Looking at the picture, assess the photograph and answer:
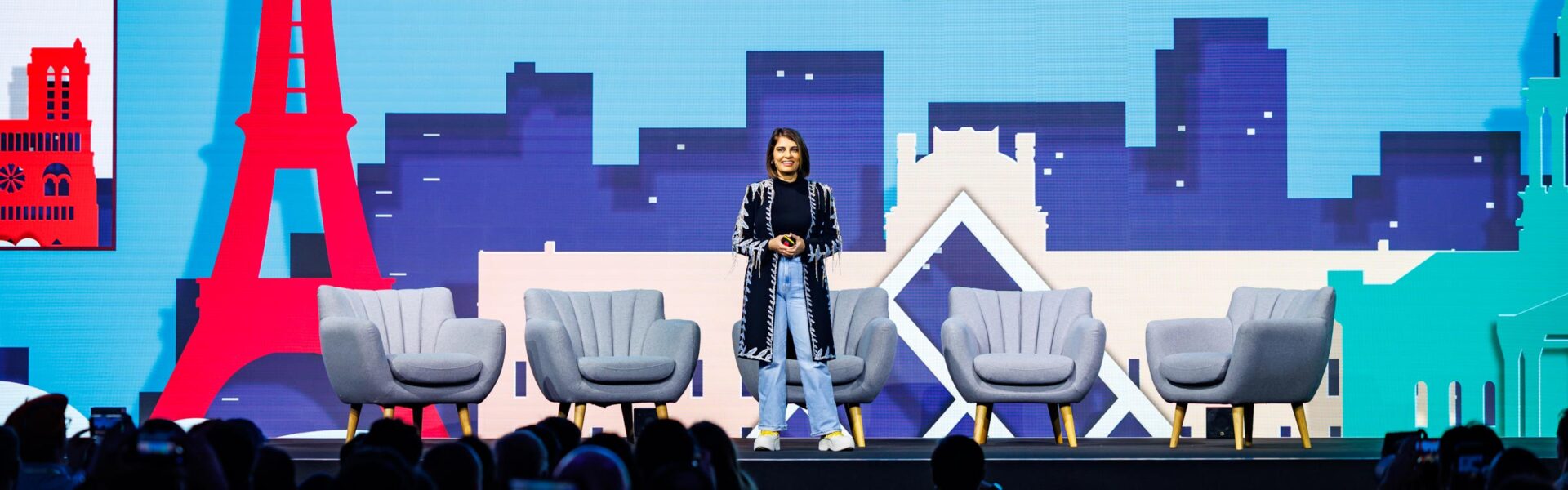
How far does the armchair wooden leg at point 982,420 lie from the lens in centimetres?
535

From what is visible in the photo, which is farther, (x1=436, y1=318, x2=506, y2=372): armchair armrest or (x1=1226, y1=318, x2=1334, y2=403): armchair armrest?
(x1=436, y1=318, x2=506, y2=372): armchair armrest

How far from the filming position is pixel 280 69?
6484 millimetres

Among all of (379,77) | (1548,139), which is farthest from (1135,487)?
(379,77)

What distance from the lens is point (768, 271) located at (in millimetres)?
4672

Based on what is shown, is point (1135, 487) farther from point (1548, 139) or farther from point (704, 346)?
point (1548, 139)

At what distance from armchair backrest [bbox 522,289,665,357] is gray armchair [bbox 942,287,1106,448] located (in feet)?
3.92

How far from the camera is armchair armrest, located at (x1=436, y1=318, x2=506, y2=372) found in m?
5.53

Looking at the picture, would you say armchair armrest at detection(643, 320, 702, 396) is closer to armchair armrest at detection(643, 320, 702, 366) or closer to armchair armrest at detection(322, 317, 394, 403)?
armchair armrest at detection(643, 320, 702, 366)

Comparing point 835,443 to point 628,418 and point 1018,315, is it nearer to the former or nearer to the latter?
point 628,418

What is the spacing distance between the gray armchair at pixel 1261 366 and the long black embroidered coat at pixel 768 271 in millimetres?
1454

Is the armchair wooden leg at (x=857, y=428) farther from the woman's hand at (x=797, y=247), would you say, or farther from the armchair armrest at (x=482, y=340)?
the armchair armrest at (x=482, y=340)

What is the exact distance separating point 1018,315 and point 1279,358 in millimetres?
1042

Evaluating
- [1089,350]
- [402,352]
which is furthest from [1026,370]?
[402,352]

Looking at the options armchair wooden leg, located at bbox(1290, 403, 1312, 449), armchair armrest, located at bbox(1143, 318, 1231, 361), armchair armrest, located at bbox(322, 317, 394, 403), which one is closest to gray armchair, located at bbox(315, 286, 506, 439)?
armchair armrest, located at bbox(322, 317, 394, 403)
